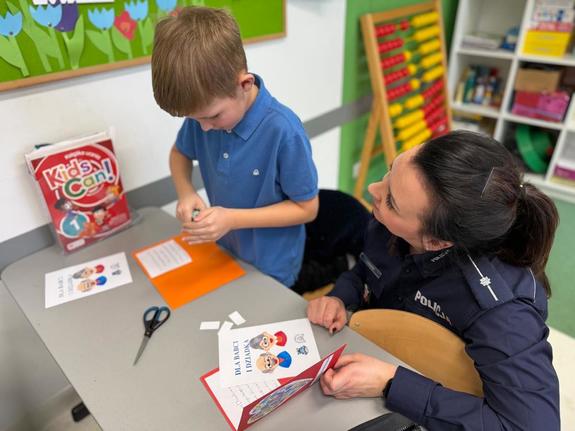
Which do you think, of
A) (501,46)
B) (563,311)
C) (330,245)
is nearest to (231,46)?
(330,245)

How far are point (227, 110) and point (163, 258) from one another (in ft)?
1.63

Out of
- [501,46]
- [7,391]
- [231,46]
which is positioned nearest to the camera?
[231,46]

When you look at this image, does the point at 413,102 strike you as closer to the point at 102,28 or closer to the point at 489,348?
the point at 102,28

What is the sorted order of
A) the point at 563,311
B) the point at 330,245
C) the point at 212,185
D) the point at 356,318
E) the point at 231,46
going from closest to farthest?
the point at 231,46
the point at 356,318
the point at 212,185
the point at 330,245
the point at 563,311

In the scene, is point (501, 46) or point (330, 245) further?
point (501, 46)

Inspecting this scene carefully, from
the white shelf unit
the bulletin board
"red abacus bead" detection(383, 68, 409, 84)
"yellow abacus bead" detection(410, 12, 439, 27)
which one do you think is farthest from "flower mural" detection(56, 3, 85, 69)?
the white shelf unit

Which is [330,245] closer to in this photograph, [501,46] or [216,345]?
[216,345]

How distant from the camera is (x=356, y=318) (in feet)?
3.19

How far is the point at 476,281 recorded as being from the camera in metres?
0.82

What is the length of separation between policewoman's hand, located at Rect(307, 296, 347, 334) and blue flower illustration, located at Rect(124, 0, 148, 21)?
998 mm

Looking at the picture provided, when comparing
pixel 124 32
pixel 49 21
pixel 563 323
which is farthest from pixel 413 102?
pixel 49 21

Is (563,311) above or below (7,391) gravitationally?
below

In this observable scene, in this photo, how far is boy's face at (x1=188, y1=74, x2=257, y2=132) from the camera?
894mm

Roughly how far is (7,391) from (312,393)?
48.3 inches
